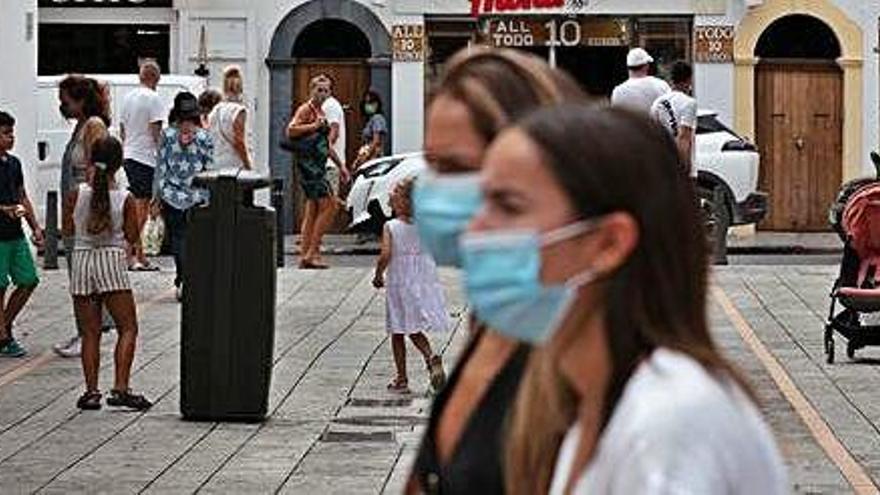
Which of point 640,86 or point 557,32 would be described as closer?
point 640,86

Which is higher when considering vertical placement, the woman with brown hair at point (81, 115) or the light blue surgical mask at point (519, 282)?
the woman with brown hair at point (81, 115)

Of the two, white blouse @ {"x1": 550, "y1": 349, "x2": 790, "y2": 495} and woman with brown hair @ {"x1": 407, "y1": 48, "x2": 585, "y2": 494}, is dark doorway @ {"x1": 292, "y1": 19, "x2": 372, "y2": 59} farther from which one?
white blouse @ {"x1": 550, "y1": 349, "x2": 790, "y2": 495}

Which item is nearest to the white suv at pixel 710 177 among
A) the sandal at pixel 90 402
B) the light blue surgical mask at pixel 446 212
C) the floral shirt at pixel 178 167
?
the floral shirt at pixel 178 167

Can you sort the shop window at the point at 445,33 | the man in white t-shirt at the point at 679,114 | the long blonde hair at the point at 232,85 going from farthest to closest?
1. the shop window at the point at 445,33
2. the long blonde hair at the point at 232,85
3. the man in white t-shirt at the point at 679,114

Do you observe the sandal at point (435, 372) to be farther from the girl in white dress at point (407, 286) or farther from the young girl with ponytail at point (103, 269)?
the young girl with ponytail at point (103, 269)

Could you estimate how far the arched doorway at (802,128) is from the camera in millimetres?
32594

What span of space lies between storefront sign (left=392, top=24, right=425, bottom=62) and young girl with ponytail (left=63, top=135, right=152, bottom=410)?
19905 millimetres

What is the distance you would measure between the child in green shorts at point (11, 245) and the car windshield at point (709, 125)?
14.9 meters

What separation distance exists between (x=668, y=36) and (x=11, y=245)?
61.3 ft

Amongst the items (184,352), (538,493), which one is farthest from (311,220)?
(538,493)


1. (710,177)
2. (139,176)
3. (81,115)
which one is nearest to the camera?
(81,115)

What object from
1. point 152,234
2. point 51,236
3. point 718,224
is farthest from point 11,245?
point 718,224

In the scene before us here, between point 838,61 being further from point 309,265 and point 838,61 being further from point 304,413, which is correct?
point 304,413

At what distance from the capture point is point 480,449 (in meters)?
3.75
